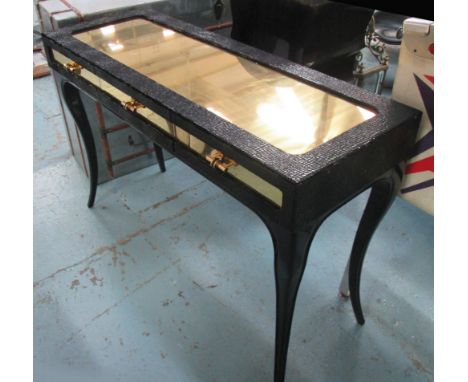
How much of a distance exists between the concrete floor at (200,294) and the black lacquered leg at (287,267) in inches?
11.7

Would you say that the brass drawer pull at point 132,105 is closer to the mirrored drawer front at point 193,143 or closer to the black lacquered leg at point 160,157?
the mirrored drawer front at point 193,143

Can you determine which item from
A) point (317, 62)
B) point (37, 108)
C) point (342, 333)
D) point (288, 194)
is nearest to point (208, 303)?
point (342, 333)

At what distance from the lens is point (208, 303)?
1.34 metres

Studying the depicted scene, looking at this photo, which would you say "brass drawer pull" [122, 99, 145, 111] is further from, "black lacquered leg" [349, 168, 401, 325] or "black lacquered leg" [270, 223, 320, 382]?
"black lacquered leg" [349, 168, 401, 325]

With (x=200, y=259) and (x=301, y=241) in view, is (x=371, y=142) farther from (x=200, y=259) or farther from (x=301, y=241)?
(x=200, y=259)

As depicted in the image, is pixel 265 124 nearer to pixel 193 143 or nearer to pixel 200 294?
pixel 193 143

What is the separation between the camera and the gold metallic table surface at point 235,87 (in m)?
0.87

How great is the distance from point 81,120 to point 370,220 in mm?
1075

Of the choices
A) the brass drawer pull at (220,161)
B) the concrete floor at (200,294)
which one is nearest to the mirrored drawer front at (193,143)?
the brass drawer pull at (220,161)

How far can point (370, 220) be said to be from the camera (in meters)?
1.07

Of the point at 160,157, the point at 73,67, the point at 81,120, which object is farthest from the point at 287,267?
the point at 160,157

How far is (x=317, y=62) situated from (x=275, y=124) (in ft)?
3.12

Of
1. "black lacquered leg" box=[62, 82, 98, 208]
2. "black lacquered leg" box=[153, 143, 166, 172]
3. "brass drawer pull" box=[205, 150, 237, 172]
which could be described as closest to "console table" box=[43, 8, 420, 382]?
"brass drawer pull" box=[205, 150, 237, 172]

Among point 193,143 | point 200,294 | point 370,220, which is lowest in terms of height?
point 200,294
